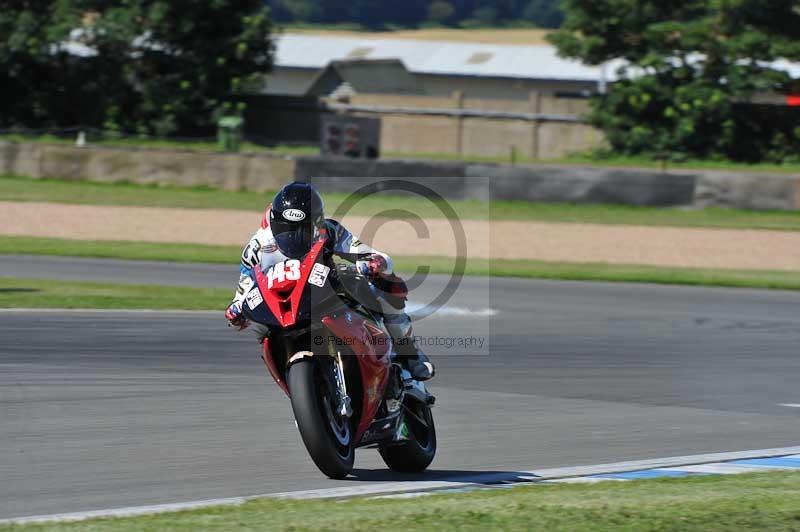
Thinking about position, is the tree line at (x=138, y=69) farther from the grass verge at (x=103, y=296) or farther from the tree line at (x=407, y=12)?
the tree line at (x=407, y=12)

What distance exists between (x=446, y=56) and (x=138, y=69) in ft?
112

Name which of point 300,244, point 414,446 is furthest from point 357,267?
point 414,446

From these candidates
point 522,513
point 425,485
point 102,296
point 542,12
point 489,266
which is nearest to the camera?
point 522,513

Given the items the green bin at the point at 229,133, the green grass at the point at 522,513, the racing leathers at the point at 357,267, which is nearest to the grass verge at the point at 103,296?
the racing leathers at the point at 357,267

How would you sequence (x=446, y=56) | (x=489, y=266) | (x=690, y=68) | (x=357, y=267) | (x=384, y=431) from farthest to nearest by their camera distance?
(x=446, y=56) → (x=690, y=68) → (x=489, y=266) → (x=384, y=431) → (x=357, y=267)

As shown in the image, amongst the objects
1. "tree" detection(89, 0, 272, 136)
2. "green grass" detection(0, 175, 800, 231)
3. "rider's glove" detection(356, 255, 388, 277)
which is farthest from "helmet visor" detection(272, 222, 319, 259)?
"tree" detection(89, 0, 272, 136)

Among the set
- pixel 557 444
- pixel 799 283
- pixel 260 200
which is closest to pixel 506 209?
pixel 260 200

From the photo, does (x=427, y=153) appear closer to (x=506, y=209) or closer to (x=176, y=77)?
(x=176, y=77)

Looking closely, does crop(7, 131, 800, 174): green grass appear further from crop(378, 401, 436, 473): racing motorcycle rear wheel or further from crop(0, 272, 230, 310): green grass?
crop(378, 401, 436, 473): racing motorcycle rear wheel

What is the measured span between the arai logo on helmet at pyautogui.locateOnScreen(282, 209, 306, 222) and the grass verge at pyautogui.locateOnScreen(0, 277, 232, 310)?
7646 mm

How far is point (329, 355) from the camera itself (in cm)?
657

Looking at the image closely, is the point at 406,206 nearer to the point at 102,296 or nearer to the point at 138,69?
the point at 102,296

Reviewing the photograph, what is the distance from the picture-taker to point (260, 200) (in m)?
27.0

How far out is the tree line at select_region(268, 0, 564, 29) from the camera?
142 meters
